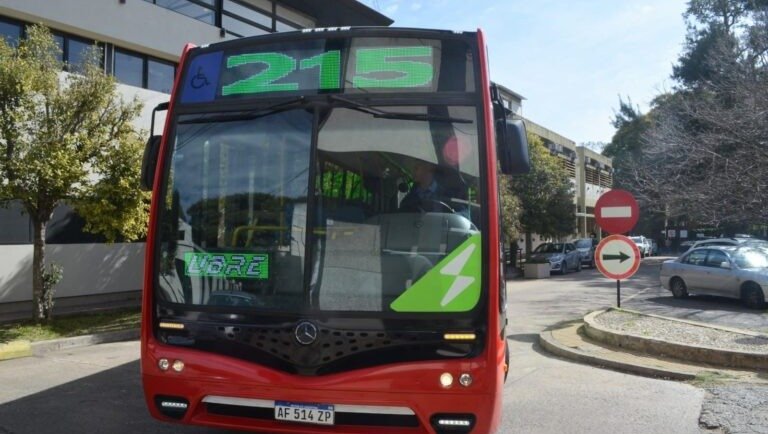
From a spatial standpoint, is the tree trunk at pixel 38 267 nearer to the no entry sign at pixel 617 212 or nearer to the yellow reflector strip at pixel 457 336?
the yellow reflector strip at pixel 457 336

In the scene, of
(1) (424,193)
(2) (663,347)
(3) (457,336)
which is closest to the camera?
(3) (457,336)

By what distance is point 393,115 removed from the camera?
4.02 m

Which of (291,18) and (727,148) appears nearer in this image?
(727,148)

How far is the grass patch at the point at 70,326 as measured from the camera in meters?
10.1

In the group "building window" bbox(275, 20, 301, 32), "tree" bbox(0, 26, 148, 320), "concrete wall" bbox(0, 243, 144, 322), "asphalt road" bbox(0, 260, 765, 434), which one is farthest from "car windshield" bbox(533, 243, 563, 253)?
"tree" bbox(0, 26, 148, 320)

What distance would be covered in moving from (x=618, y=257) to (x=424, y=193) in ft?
24.1

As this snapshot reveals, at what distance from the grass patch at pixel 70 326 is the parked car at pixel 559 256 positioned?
65.0 ft

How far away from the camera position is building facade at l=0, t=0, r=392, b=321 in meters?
12.5

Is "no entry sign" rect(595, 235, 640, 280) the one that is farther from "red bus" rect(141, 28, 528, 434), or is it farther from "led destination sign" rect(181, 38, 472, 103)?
"led destination sign" rect(181, 38, 472, 103)

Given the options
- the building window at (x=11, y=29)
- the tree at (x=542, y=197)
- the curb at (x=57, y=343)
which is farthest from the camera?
the tree at (x=542, y=197)

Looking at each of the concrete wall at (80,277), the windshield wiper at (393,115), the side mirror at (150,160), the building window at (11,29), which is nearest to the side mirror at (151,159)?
the side mirror at (150,160)

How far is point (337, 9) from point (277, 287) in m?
17.5

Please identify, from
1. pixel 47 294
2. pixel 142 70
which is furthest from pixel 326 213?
pixel 142 70

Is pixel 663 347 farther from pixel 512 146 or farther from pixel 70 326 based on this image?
pixel 70 326
